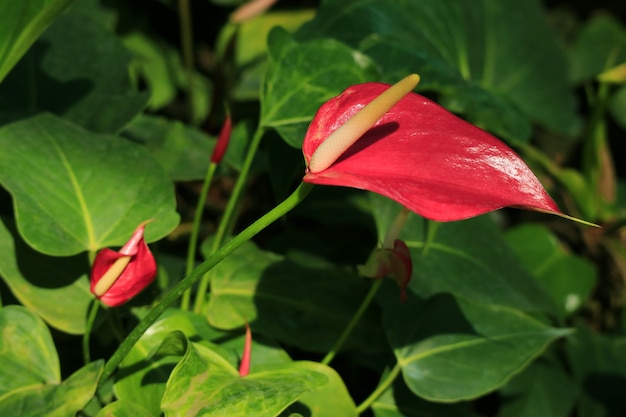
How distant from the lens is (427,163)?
1.65 feet

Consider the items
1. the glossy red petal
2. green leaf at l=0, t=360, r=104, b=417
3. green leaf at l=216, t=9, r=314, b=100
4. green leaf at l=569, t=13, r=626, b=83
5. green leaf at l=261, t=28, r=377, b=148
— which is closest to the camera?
the glossy red petal

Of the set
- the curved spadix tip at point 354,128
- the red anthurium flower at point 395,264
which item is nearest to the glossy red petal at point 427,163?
the curved spadix tip at point 354,128

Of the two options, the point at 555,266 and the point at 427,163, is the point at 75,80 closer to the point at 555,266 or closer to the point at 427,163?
the point at 427,163

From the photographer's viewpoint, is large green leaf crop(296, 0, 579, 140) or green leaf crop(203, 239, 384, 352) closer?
green leaf crop(203, 239, 384, 352)

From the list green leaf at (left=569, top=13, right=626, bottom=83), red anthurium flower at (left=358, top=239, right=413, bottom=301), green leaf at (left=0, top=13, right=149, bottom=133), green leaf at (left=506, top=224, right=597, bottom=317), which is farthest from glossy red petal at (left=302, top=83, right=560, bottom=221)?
green leaf at (left=569, top=13, right=626, bottom=83)

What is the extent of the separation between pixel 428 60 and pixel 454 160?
0.44 metres

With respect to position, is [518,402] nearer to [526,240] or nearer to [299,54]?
[526,240]

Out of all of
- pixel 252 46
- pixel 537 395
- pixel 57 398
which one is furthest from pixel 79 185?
pixel 252 46

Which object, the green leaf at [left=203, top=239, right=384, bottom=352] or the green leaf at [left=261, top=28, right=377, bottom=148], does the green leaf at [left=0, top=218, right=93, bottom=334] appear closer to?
the green leaf at [left=203, top=239, right=384, bottom=352]

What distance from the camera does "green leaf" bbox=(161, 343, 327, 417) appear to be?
20.9 inches

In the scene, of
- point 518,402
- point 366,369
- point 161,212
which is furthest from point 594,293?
point 161,212

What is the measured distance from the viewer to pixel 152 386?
0.63 m

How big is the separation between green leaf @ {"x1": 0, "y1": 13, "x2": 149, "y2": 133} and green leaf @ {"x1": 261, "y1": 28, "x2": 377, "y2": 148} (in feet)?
0.58

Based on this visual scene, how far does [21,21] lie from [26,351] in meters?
0.25
